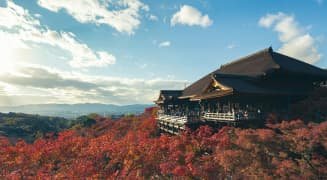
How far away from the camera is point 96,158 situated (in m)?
21.6

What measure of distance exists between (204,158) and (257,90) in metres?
8.19

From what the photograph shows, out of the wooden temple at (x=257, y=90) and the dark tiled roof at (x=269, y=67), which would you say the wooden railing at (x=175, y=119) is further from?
the dark tiled roof at (x=269, y=67)

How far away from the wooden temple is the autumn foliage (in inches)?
80.0

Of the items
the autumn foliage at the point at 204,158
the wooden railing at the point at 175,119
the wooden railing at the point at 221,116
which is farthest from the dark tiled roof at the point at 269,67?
the autumn foliage at the point at 204,158

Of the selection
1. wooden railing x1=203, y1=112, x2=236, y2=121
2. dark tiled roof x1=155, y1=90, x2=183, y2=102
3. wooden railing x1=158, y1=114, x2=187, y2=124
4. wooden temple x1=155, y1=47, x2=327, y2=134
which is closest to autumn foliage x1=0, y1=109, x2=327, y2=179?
wooden railing x1=203, y1=112, x2=236, y2=121

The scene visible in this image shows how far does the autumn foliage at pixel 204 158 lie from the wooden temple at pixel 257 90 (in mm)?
2032

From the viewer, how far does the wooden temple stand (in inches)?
805

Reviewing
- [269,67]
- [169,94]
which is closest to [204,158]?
[269,67]

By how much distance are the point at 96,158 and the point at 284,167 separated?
47.8 ft

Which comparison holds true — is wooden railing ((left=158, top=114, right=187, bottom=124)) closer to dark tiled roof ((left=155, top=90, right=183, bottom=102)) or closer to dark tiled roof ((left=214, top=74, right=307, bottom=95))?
dark tiled roof ((left=155, top=90, right=183, bottom=102))

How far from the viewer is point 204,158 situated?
51.7 feet

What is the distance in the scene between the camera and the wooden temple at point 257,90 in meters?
20.4

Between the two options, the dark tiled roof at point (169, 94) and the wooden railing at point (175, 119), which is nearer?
the wooden railing at point (175, 119)

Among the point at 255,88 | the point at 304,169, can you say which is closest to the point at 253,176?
the point at 304,169
